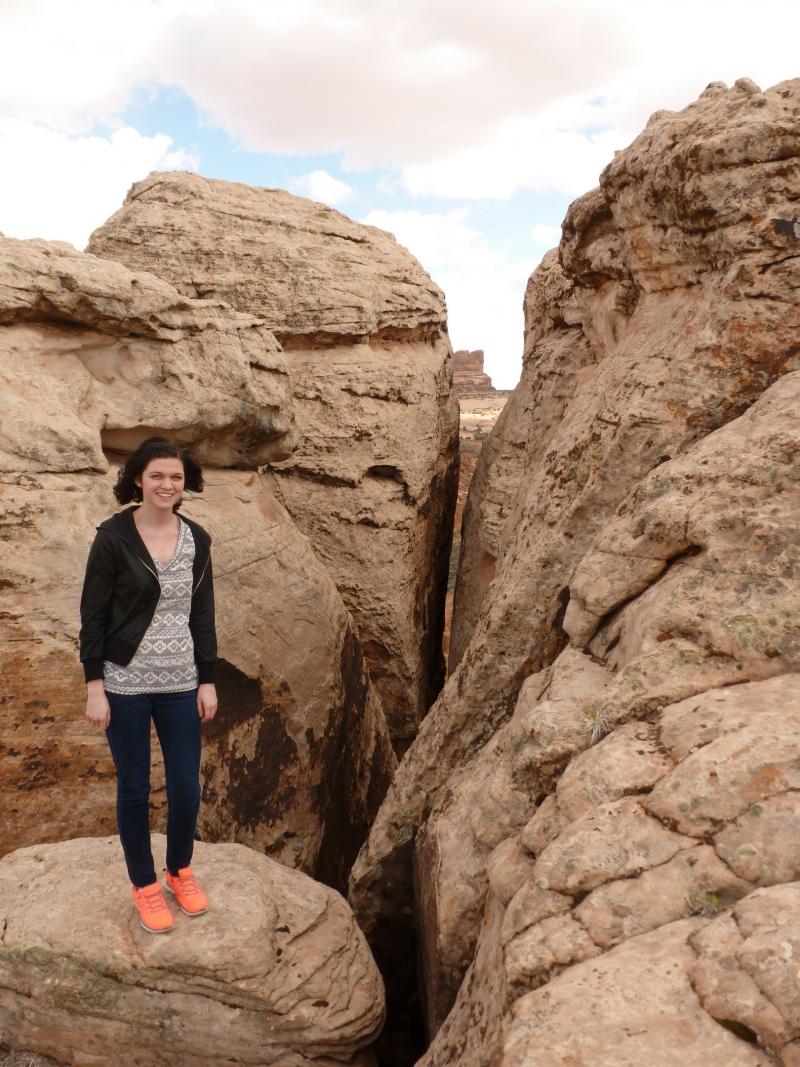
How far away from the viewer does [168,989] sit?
3.79 meters

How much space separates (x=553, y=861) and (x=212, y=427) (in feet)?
15.1

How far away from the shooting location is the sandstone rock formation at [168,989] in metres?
3.79

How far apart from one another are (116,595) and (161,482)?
0.51m

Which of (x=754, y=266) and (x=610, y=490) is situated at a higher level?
(x=754, y=266)

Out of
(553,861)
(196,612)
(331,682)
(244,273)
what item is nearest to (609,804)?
(553,861)

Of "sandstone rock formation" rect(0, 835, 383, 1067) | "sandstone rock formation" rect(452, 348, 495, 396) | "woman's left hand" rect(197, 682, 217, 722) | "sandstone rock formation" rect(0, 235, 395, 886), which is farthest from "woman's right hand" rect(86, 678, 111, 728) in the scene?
"sandstone rock formation" rect(452, 348, 495, 396)

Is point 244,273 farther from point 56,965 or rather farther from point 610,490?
point 56,965

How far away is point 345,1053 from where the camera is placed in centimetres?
402

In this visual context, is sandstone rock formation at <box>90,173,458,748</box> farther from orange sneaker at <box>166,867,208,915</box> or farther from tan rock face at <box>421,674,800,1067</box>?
tan rock face at <box>421,674,800,1067</box>

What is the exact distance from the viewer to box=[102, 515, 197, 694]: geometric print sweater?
3619 millimetres

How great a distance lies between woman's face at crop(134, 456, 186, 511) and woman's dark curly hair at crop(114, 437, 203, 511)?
3 centimetres

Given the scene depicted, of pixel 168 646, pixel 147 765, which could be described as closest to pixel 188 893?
pixel 147 765

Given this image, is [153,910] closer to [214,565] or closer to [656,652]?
[656,652]

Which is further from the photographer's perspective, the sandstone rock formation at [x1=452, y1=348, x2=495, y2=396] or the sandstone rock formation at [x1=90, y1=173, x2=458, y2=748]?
the sandstone rock formation at [x1=452, y1=348, x2=495, y2=396]
